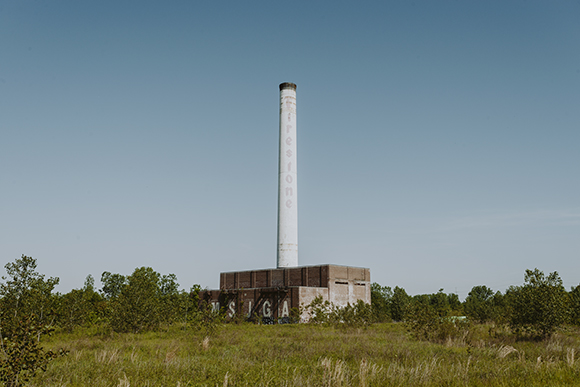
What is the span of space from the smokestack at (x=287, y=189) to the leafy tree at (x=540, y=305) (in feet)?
98.6

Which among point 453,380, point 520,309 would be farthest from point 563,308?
point 453,380

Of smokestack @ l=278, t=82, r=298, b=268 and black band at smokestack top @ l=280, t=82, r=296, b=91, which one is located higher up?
black band at smokestack top @ l=280, t=82, r=296, b=91

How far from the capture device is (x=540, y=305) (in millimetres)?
24203

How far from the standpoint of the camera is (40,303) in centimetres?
1936

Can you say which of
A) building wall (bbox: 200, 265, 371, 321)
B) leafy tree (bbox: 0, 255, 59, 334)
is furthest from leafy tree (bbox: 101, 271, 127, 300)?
leafy tree (bbox: 0, 255, 59, 334)

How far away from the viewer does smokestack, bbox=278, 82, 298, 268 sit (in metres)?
52.8

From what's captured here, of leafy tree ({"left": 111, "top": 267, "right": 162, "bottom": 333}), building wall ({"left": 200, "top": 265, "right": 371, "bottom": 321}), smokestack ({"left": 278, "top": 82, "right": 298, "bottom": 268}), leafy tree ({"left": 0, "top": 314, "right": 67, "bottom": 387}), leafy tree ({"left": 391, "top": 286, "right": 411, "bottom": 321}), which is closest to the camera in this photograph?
leafy tree ({"left": 0, "top": 314, "right": 67, "bottom": 387})

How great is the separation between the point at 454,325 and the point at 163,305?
2279 centimetres

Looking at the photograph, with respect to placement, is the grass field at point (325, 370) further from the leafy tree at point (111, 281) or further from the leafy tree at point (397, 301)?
the leafy tree at point (111, 281)

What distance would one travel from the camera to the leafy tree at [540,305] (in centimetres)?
2392

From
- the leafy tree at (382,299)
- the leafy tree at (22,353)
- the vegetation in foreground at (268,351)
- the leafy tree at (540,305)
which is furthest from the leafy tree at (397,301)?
the leafy tree at (22,353)

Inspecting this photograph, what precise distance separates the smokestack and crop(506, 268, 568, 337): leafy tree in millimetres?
30046

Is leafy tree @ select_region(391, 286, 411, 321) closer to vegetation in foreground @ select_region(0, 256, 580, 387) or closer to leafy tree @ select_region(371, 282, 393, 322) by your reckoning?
leafy tree @ select_region(371, 282, 393, 322)

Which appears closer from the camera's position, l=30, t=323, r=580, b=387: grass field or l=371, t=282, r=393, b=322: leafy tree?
l=30, t=323, r=580, b=387: grass field
